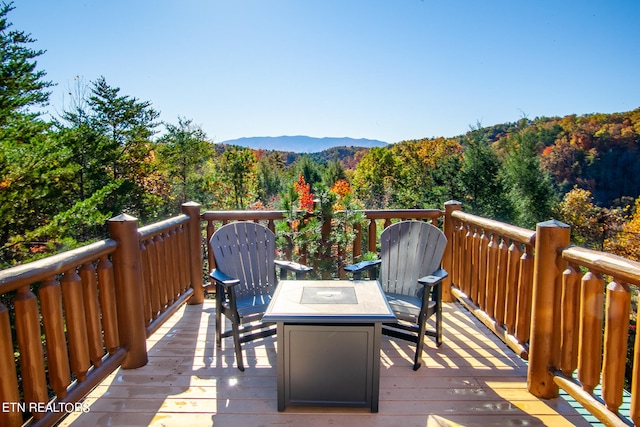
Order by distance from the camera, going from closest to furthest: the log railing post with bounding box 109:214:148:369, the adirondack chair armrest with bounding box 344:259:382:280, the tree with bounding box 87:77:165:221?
1. the log railing post with bounding box 109:214:148:369
2. the adirondack chair armrest with bounding box 344:259:382:280
3. the tree with bounding box 87:77:165:221

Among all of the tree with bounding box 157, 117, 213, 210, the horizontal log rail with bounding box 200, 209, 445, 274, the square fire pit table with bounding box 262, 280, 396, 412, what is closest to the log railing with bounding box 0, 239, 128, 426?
the square fire pit table with bounding box 262, 280, 396, 412

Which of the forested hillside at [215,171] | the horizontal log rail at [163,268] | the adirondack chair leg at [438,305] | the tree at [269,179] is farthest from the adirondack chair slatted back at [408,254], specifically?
the tree at [269,179]

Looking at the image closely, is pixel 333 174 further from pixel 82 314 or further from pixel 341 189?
pixel 82 314

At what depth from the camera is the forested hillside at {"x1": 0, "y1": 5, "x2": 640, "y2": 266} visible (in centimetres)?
898

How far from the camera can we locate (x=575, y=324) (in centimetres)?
188

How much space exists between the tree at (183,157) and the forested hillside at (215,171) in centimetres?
6

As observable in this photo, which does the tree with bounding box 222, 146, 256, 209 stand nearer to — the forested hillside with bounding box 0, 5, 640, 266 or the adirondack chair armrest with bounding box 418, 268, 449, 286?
the forested hillside with bounding box 0, 5, 640, 266

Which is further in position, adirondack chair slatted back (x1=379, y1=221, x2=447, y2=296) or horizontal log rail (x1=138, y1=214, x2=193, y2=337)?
adirondack chair slatted back (x1=379, y1=221, x2=447, y2=296)

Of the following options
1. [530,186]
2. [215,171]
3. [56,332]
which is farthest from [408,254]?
[530,186]

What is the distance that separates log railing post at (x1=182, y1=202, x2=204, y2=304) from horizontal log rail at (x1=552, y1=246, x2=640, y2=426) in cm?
287

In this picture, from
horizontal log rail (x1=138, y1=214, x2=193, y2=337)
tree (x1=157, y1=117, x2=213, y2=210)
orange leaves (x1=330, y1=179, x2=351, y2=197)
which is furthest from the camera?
tree (x1=157, y1=117, x2=213, y2=210)

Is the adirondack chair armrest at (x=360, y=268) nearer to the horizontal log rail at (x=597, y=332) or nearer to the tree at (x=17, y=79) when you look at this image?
the horizontal log rail at (x=597, y=332)

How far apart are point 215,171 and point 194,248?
18.3 m

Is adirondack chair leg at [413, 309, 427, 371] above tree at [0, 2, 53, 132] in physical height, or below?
below
